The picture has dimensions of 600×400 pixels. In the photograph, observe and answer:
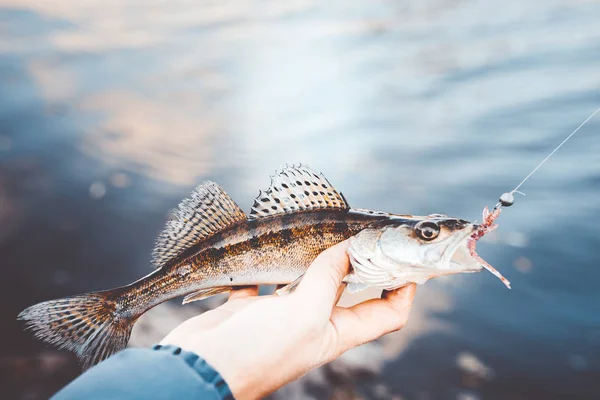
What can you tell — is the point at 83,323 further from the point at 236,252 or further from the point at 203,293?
the point at 236,252

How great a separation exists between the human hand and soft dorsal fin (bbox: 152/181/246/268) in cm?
48

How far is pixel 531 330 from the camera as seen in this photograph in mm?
4508

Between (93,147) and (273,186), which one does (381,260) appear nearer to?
(273,186)

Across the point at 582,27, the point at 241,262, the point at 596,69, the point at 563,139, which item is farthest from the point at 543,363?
the point at 582,27

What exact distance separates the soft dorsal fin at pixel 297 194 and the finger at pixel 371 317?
0.53 meters

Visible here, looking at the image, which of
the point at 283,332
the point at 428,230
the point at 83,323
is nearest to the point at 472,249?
the point at 428,230

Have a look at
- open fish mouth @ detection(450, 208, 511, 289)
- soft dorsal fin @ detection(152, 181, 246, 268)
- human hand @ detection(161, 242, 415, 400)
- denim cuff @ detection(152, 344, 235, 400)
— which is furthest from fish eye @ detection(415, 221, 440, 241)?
denim cuff @ detection(152, 344, 235, 400)

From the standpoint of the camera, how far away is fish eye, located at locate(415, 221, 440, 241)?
6.40ft

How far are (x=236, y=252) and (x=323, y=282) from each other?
653mm

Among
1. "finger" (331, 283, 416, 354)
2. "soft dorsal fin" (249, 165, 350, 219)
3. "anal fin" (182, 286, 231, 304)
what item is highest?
"soft dorsal fin" (249, 165, 350, 219)

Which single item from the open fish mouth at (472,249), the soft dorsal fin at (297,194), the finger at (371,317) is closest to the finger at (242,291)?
the soft dorsal fin at (297,194)

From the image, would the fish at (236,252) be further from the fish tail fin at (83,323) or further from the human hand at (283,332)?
the human hand at (283,332)

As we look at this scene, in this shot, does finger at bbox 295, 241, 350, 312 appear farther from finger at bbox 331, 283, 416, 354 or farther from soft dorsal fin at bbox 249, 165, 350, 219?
soft dorsal fin at bbox 249, 165, 350, 219

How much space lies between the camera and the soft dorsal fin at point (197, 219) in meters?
2.40
